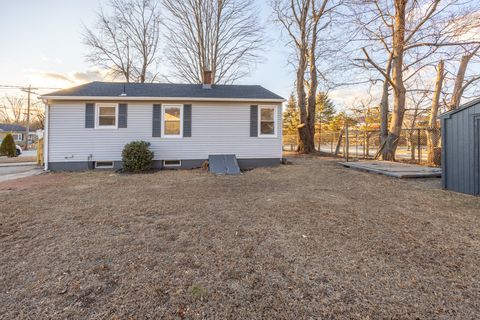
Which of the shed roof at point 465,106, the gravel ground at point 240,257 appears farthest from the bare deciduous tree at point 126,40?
the shed roof at point 465,106

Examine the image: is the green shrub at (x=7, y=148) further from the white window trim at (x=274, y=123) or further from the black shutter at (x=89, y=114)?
the white window trim at (x=274, y=123)

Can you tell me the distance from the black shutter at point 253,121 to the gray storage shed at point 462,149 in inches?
233

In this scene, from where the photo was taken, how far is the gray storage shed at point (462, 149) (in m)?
4.66

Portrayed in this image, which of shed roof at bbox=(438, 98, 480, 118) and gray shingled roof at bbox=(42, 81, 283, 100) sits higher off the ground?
gray shingled roof at bbox=(42, 81, 283, 100)

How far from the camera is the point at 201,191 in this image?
5375 millimetres

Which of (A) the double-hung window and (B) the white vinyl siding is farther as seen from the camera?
(A) the double-hung window

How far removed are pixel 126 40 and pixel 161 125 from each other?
14.2m

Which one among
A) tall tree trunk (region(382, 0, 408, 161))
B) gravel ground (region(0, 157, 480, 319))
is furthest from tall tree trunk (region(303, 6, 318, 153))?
gravel ground (region(0, 157, 480, 319))

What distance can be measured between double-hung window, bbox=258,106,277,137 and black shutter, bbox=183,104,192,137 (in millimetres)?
2984

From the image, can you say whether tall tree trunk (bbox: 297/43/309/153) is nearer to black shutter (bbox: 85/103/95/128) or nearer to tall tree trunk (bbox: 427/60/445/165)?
tall tree trunk (bbox: 427/60/445/165)

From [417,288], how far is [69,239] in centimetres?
379

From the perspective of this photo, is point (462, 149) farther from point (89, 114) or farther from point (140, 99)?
point (89, 114)

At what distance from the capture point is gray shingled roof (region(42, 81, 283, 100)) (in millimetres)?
8666

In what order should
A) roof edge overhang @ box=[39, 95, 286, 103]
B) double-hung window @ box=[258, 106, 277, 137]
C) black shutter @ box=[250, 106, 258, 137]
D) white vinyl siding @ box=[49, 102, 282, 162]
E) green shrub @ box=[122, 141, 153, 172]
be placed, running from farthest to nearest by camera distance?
double-hung window @ box=[258, 106, 277, 137] < black shutter @ box=[250, 106, 258, 137] < white vinyl siding @ box=[49, 102, 282, 162] < roof edge overhang @ box=[39, 95, 286, 103] < green shrub @ box=[122, 141, 153, 172]
